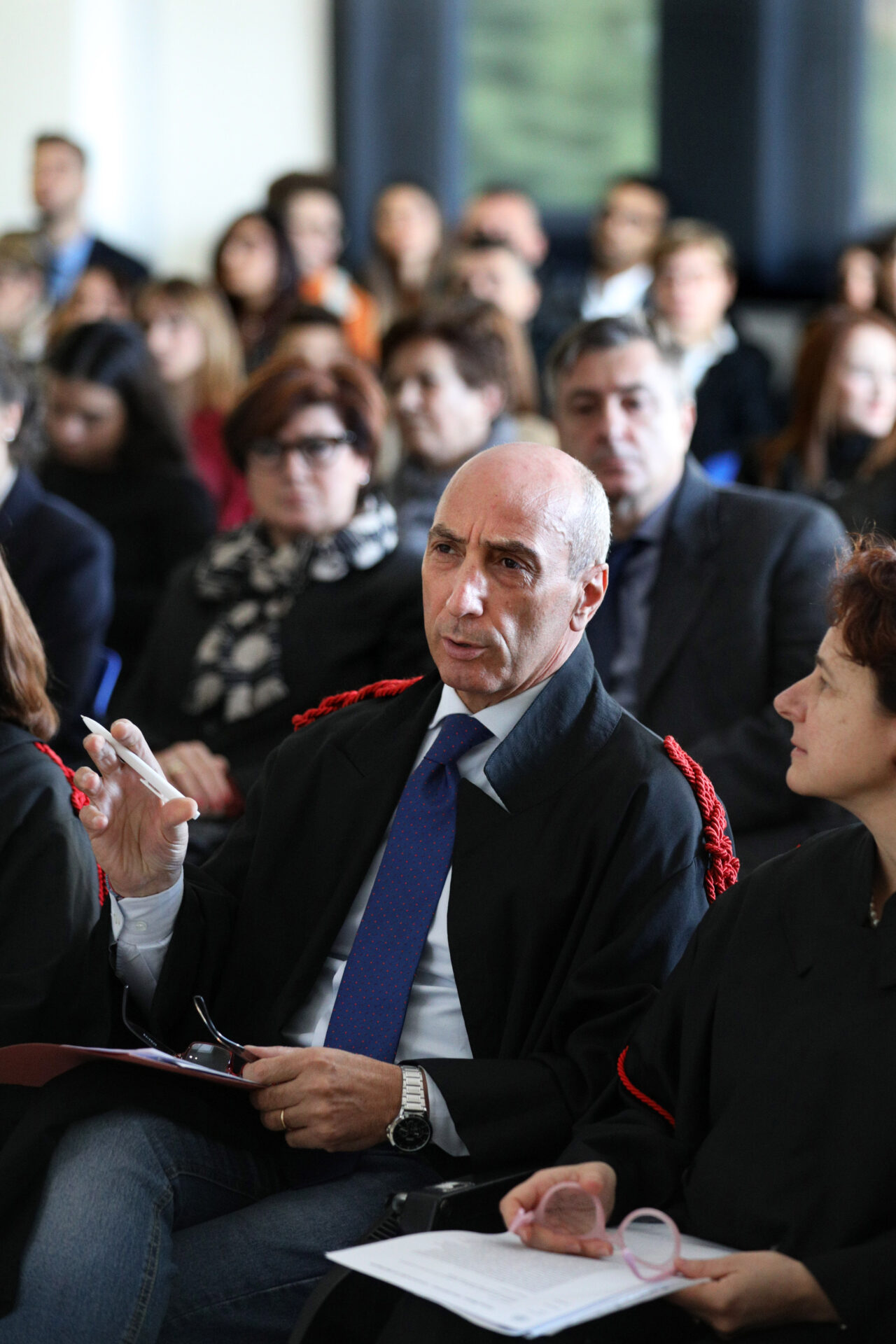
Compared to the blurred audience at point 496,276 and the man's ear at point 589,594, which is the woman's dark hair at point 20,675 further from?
the blurred audience at point 496,276

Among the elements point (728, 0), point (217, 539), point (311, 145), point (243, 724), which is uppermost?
point (728, 0)

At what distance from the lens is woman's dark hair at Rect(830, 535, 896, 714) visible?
150 centimetres

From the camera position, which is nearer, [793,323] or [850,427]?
[850,427]

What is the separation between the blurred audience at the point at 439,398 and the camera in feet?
12.4

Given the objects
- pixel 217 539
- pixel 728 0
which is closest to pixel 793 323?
pixel 728 0

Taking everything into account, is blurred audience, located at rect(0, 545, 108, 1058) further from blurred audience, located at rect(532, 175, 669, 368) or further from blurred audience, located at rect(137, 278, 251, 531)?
blurred audience, located at rect(532, 175, 669, 368)

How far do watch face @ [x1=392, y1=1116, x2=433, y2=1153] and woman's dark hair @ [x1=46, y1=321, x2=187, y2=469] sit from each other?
265 centimetres

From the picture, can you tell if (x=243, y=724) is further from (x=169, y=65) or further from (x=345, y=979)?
(x=169, y=65)

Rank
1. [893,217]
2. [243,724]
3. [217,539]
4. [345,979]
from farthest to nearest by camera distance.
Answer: [893,217], [217,539], [243,724], [345,979]

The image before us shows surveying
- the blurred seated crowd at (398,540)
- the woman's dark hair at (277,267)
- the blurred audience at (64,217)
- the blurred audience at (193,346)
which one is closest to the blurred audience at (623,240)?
the blurred seated crowd at (398,540)

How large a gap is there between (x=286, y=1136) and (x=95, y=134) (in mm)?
6423

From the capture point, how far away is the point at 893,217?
7.07 metres

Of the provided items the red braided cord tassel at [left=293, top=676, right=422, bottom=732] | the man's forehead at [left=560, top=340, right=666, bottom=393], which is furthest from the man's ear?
the man's forehead at [left=560, top=340, right=666, bottom=393]

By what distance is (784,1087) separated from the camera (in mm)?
1488
